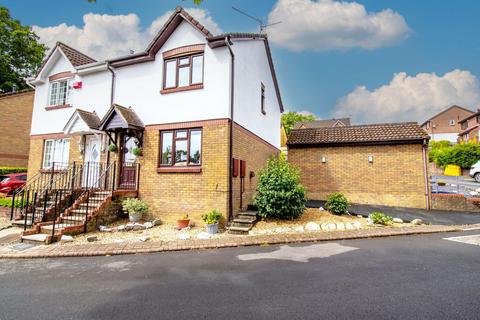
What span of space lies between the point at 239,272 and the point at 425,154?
12803mm

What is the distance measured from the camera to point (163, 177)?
1013 cm

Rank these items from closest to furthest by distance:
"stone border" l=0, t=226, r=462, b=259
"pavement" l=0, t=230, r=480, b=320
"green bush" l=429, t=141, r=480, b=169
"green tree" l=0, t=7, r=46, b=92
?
"pavement" l=0, t=230, r=480, b=320 → "stone border" l=0, t=226, r=462, b=259 → "green tree" l=0, t=7, r=46, b=92 → "green bush" l=429, t=141, r=480, b=169

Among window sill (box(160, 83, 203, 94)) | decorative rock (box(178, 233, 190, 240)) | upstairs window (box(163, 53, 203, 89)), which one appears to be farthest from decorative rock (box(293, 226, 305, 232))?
upstairs window (box(163, 53, 203, 89))

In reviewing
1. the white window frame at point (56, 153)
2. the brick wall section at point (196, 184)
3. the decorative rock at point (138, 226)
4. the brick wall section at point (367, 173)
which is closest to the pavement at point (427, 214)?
the brick wall section at point (367, 173)

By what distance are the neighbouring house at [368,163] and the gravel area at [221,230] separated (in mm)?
4130

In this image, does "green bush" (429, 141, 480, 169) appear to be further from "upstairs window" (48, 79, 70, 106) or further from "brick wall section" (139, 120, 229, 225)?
"upstairs window" (48, 79, 70, 106)

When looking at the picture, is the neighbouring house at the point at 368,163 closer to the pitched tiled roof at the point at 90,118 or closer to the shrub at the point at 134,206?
the shrub at the point at 134,206

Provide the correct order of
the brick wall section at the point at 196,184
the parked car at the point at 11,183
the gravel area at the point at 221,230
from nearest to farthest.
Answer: the gravel area at the point at 221,230 → the brick wall section at the point at 196,184 → the parked car at the point at 11,183

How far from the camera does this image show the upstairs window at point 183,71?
10.2 metres

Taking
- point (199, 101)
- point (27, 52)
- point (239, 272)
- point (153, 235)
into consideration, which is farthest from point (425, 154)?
point (27, 52)

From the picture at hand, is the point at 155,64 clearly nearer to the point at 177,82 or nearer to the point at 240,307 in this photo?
the point at 177,82

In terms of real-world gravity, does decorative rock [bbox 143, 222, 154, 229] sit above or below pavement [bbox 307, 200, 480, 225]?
below

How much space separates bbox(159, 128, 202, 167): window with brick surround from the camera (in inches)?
389

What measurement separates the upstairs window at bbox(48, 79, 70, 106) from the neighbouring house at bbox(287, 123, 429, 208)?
12.6 m
